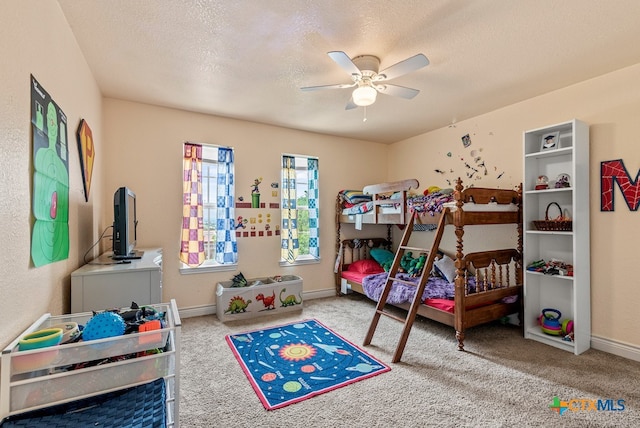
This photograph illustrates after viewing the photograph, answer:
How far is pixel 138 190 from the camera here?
3.49 metres

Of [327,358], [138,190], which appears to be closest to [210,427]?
[327,358]

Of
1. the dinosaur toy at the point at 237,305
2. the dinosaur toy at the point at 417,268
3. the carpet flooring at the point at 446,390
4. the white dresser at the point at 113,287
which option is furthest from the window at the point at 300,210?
the white dresser at the point at 113,287

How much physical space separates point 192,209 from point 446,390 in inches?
124

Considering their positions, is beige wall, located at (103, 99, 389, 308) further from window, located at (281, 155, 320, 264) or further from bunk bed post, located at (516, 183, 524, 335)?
bunk bed post, located at (516, 183, 524, 335)

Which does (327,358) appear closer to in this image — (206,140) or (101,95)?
(206,140)

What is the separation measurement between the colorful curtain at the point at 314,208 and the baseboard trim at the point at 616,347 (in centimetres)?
318

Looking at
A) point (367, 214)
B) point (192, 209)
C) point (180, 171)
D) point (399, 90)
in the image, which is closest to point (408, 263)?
point (367, 214)

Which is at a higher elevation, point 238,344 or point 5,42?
point 5,42

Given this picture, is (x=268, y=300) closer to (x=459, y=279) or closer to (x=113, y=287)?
(x=113, y=287)

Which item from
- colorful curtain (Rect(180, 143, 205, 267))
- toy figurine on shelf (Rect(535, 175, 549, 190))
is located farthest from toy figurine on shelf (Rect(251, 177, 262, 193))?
toy figurine on shelf (Rect(535, 175, 549, 190))

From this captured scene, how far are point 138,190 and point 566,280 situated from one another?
461 centimetres

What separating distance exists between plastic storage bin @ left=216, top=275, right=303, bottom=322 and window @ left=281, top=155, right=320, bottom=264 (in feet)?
1.57

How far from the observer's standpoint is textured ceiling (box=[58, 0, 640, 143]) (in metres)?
1.89

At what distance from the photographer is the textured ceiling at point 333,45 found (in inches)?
74.5
